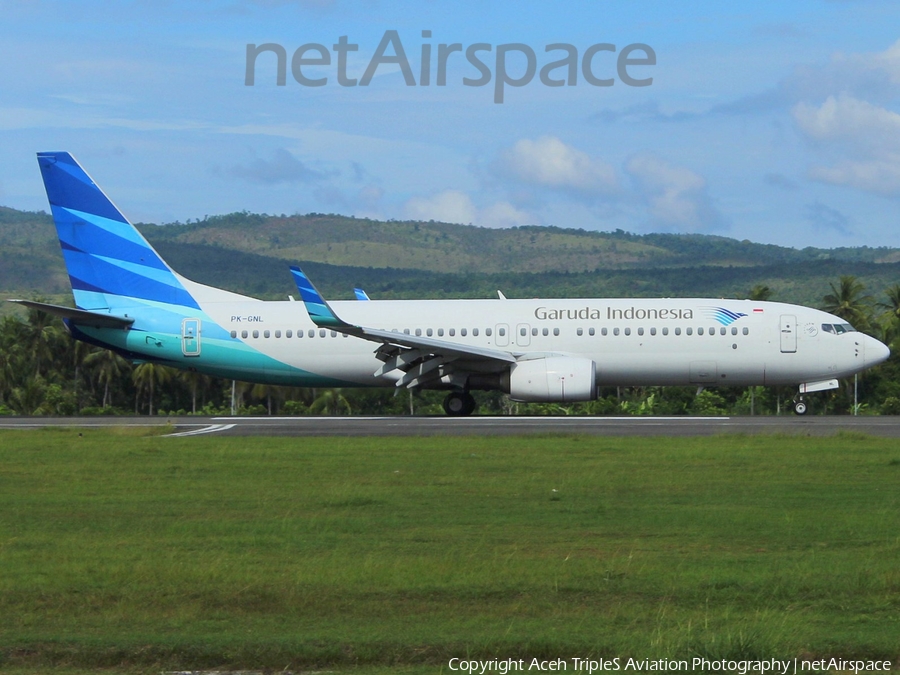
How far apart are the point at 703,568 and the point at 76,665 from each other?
5.87 m

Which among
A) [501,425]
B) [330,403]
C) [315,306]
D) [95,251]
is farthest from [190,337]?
[330,403]

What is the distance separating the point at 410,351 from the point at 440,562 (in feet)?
79.1

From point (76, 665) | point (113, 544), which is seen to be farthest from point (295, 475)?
point (76, 665)

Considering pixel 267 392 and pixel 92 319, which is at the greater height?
pixel 92 319

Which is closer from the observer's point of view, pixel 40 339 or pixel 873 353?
pixel 873 353

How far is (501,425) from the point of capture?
3178 centimetres

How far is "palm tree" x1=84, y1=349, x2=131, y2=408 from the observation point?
86.6 m

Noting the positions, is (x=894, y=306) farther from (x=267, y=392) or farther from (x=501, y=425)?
(x=501, y=425)

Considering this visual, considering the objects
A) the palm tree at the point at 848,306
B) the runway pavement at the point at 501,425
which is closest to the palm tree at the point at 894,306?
the palm tree at the point at 848,306

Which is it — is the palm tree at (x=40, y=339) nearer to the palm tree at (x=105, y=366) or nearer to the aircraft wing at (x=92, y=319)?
the palm tree at (x=105, y=366)

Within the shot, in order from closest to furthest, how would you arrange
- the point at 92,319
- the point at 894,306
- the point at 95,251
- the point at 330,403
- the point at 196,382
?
the point at 92,319 → the point at 95,251 → the point at 330,403 → the point at 196,382 → the point at 894,306

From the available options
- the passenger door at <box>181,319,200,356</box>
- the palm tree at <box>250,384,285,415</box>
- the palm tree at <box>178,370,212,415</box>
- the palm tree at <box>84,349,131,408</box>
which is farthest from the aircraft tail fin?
the palm tree at <box>84,349,131,408</box>

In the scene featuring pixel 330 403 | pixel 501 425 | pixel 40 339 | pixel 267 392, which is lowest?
pixel 501 425

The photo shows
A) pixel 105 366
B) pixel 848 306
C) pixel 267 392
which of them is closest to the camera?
pixel 267 392
